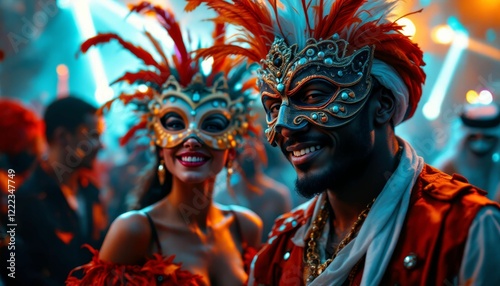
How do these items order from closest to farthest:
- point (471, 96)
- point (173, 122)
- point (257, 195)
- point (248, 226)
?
1. point (173, 122)
2. point (248, 226)
3. point (257, 195)
4. point (471, 96)

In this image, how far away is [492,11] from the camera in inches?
266

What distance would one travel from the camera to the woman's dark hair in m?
3.85

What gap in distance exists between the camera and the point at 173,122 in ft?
11.8

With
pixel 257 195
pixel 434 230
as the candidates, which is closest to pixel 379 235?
pixel 434 230

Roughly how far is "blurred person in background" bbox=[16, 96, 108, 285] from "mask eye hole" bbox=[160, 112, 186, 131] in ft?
6.52

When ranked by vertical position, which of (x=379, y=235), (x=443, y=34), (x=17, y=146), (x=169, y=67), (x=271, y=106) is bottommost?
(x=379, y=235)

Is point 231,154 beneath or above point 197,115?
beneath

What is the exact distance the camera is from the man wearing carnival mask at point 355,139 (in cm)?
235

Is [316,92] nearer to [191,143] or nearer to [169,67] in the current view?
[191,143]

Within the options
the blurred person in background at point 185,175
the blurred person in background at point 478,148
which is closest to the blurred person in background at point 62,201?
the blurred person in background at point 185,175

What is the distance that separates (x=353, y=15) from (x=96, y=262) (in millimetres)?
1905

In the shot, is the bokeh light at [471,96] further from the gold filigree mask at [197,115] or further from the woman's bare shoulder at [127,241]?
the woman's bare shoulder at [127,241]

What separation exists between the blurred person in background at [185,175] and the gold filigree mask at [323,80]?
1.04 metres

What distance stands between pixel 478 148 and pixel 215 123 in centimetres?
301
